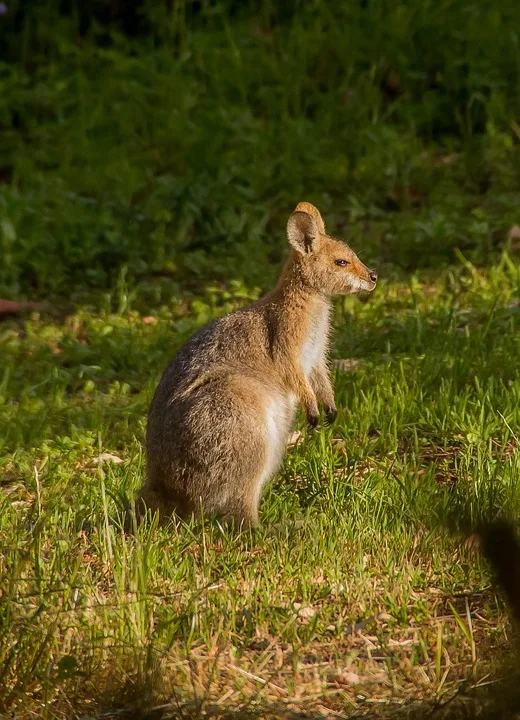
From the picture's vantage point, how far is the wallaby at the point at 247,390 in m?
4.46

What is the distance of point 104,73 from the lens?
1055 centimetres

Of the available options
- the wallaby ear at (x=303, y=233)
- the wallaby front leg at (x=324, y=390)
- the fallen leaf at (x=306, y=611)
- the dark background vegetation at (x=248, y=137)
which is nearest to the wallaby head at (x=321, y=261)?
the wallaby ear at (x=303, y=233)

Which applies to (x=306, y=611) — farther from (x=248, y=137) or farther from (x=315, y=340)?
(x=248, y=137)

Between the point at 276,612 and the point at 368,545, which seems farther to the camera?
the point at 368,545

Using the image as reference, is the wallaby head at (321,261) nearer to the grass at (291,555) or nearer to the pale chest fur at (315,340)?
the pale chest fur at (315,340)

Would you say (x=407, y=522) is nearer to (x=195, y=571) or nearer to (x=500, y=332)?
(x=195, y=571)

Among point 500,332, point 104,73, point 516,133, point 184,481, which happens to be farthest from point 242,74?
point 184,481

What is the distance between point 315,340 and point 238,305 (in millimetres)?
2387

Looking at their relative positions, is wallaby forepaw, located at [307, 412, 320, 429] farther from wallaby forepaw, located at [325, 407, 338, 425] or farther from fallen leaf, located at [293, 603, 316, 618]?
fallen leaf, located at [293, 603, 316, 618]

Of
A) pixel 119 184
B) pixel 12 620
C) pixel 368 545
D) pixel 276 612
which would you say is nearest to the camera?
pixel 12 620

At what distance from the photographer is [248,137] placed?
912 centimetres

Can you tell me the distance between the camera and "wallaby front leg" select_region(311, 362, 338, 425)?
521cm

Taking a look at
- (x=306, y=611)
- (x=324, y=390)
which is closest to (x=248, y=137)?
(x=324, y=390)

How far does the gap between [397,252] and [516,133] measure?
167cm
